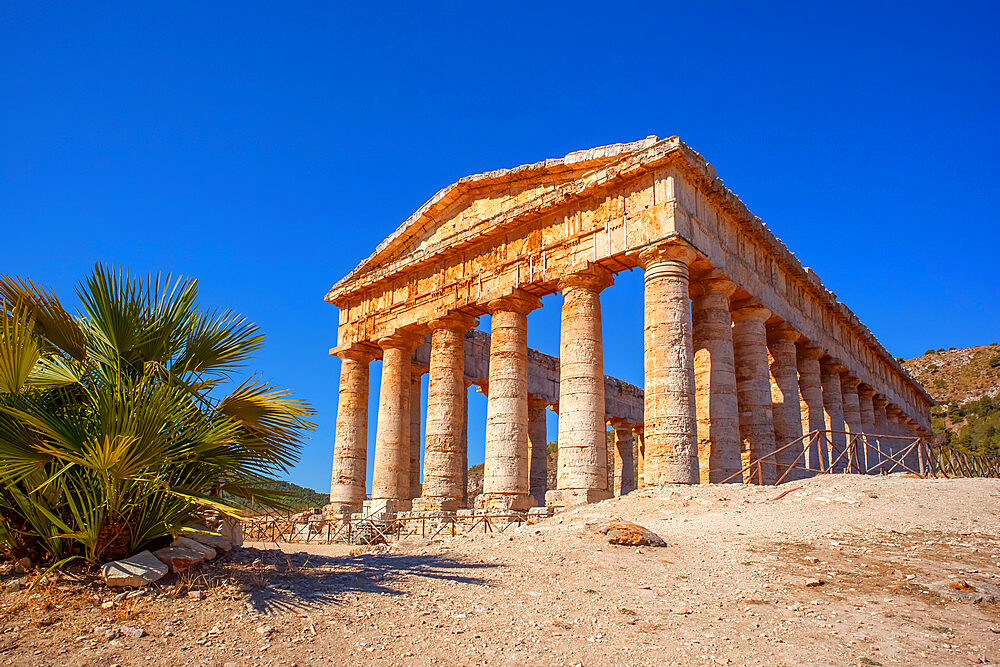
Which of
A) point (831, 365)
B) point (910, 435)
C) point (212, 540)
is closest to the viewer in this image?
point (212, 540)

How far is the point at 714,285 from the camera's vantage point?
17906 millimetres

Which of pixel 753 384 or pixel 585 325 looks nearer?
pixel 585 325

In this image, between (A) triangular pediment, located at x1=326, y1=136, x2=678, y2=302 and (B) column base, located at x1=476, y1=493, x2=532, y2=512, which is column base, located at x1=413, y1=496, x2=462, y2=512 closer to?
(B) column base, located at x1=476, y1=493, x2=532, y2=512

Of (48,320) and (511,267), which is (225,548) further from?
(511,267)

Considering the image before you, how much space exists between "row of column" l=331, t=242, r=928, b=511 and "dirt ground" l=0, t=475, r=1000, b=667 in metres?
5.25

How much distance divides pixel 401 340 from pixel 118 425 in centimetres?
1692

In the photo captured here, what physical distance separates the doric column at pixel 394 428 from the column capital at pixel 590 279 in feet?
23.7

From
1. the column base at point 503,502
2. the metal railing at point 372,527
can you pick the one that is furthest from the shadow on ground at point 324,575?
the column base at point 503,502

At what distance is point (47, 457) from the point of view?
247 inches

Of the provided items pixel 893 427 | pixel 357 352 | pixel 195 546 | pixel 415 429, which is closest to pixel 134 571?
pixel 195 546

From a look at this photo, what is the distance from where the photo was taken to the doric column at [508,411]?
58.1 feet

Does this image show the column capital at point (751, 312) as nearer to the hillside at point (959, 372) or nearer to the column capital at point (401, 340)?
the column capital at point (401, 340)

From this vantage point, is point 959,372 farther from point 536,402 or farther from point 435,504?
point 435,504

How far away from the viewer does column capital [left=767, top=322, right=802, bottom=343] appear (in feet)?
70.5
